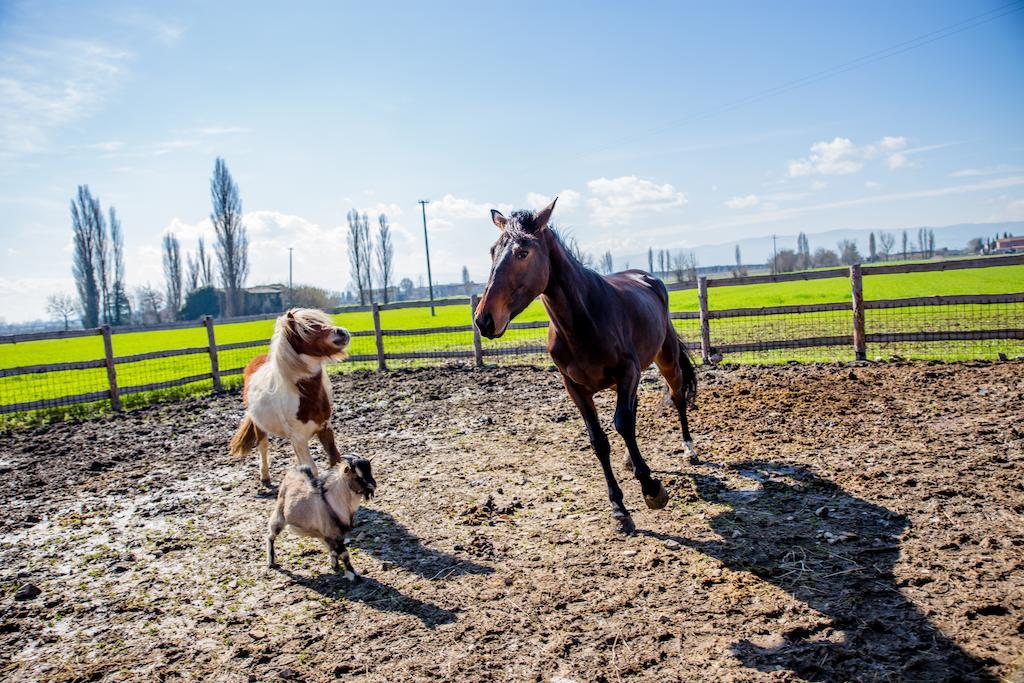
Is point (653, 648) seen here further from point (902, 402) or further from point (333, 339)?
point (902, 402)

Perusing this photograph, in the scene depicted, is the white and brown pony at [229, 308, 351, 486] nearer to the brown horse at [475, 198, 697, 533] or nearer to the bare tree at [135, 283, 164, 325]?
the brown horse at [475, 198, 697, 533]

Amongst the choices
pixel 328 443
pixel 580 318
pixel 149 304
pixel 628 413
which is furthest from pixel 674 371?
pixel 149 304

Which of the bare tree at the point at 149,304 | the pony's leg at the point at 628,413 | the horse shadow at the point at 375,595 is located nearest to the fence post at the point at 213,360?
the horse shadow at the point at 375,595

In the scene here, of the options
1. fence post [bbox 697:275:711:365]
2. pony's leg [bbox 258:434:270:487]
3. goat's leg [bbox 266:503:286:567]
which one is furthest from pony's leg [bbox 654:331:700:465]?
fence post [bbox 697:275:711:365]

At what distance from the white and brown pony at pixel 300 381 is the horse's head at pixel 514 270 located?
1.97 metres

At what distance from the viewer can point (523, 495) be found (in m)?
5.07

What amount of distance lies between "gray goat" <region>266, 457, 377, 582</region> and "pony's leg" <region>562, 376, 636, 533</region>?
1661 millimetres

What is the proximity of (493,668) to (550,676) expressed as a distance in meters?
0.28

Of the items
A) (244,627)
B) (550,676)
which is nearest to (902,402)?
(550,676)

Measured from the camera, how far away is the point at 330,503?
387 centimetres

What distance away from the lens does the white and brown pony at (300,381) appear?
507cm

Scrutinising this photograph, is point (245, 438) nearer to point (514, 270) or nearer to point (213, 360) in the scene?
point (514, 270)

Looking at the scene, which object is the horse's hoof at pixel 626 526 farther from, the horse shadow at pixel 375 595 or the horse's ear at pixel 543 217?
the horse's ear at pixel 543 217

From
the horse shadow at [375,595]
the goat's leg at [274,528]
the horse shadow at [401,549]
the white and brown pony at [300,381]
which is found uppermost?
the white and brown pony at [300,381]
